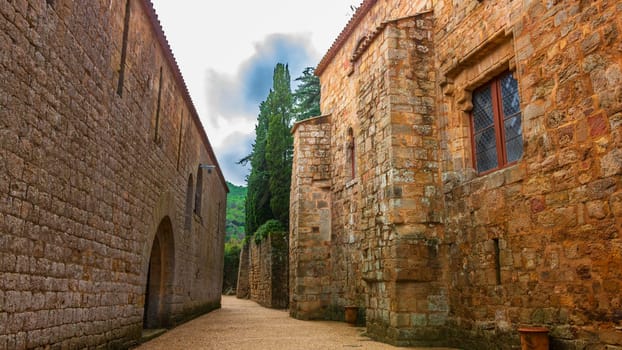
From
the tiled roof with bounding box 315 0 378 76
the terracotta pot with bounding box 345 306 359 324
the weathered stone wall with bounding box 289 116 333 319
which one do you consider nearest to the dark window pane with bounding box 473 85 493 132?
the tiled roof with bounding box 315 0 378 76

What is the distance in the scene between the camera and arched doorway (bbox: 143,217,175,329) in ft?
32.4

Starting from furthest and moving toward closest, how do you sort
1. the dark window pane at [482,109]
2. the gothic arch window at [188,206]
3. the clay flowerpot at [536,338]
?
the gothic arch window at [188,206] → the dark window pane at [482,109] → the clay flowerpot at [536,338]

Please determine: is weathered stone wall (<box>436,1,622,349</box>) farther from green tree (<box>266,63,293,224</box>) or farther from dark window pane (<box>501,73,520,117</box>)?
green tree (<box>266,63,293,224</box>)

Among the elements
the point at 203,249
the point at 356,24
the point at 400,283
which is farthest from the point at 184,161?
the point at 400,283

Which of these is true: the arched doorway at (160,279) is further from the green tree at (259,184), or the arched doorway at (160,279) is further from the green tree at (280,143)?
the green tree at (259,184)

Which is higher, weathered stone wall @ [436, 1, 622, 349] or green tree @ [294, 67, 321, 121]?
green tree @ [294, 67, 321, 121]

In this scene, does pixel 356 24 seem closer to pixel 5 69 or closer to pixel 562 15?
pixel 562 15

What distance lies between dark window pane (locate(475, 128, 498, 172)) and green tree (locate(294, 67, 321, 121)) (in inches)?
660

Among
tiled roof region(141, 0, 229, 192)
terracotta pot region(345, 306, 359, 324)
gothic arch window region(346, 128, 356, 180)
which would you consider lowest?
terracotta pot region(345, 306, 359, 324)

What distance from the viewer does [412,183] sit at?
759 centimetres

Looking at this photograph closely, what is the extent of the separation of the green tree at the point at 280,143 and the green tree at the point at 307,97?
0.61 metres

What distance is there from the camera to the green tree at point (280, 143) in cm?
2098

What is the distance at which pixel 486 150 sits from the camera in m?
6.96

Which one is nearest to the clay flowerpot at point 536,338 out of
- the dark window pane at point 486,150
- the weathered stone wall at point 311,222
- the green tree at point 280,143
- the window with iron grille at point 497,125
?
the window with iron grille at point 497,125
